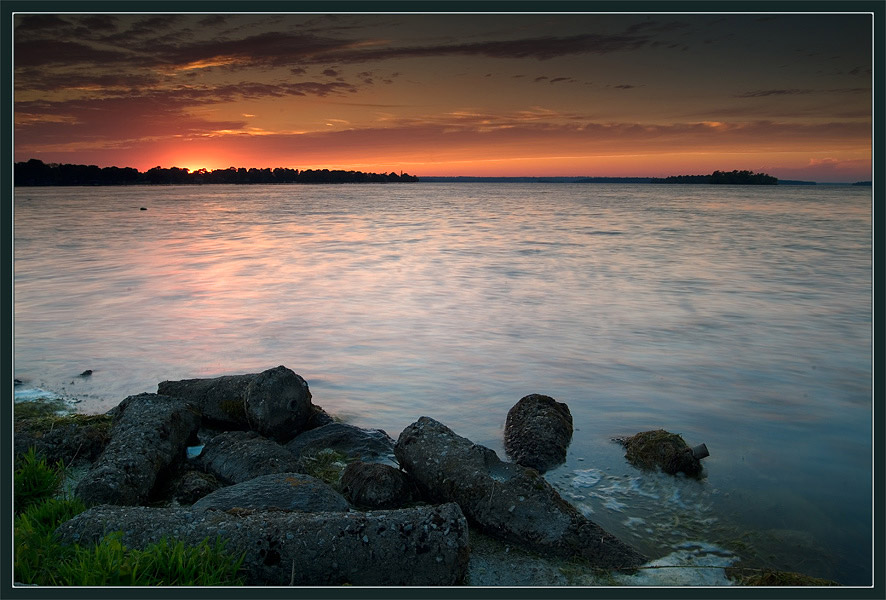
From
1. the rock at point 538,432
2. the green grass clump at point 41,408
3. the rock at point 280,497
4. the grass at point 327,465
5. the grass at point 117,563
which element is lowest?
the green grass clump at point 41,408

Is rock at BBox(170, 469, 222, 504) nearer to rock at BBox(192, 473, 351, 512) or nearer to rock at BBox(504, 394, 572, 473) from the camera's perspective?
rock at BBox(192, 473, 351, 512)

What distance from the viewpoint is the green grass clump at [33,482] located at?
5.53 metres

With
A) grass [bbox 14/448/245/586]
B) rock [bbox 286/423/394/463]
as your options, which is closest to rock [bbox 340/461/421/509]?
rock [bbox 286/423/394/463]

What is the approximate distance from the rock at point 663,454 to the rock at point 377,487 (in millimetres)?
2508

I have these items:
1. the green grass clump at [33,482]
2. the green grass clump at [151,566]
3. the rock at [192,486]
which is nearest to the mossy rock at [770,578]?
the green grass clump at [151,566]

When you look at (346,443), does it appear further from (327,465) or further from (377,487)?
(377,487)

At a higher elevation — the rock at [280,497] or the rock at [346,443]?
the rock at [280,497]

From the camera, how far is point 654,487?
6457 millimetres

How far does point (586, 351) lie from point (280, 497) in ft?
23.2

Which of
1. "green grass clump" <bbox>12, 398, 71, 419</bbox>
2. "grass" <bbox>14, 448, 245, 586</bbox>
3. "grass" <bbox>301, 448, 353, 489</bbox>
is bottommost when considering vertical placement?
"green grass clump" <bbox>12, 398, 71, 419</bbox>

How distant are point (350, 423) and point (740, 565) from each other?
478cm

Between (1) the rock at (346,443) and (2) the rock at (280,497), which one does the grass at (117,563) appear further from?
(1) the rock at (346,443)

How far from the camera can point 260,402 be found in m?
7.18

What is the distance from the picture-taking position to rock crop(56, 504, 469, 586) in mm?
4230
